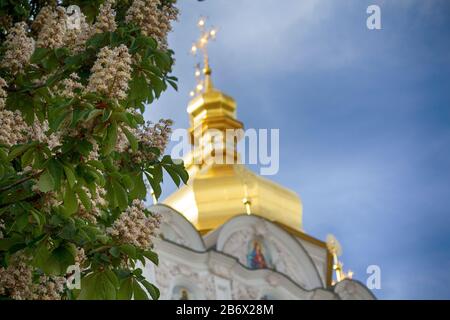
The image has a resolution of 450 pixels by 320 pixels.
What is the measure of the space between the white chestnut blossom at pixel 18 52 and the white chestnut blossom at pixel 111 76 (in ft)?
2.64

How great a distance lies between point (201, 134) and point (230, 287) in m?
8.61

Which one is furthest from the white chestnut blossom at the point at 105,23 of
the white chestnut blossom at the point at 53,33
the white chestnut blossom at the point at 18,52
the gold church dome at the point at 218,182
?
the gold church dome at the point at 218,182

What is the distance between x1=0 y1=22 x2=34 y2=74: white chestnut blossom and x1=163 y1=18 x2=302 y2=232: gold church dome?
1819 cm

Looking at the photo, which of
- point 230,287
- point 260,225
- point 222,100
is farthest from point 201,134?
point 230,287

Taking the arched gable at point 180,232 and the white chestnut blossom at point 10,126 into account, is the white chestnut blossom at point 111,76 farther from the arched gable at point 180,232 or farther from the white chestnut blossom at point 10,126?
the arched gable at point 180,232

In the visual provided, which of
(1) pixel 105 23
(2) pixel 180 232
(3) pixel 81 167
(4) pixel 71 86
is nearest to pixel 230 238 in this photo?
(2) pixel 180 232

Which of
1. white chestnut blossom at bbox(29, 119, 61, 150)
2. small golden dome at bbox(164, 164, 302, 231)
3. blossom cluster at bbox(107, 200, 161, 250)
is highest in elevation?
small golden dome at bbox(164, 164, 302, 231)

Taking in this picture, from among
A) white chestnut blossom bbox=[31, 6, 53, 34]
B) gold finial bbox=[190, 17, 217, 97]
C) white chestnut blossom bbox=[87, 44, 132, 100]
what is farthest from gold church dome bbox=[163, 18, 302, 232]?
white chestnut blossom bbox=[87, 44, 132, 100]

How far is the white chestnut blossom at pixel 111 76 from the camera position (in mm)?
4113

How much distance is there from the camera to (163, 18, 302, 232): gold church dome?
24672mm

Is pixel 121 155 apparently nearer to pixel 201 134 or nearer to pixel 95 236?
pixel 95 236

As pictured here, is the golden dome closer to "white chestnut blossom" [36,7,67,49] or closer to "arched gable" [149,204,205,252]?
"arched gable" [149,204,205,252]

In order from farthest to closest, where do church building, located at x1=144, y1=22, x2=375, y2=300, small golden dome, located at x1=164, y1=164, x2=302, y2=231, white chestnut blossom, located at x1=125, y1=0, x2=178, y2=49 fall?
small golden dome, located at x1=164, y1=164, x2=302, y2=231 → church building, located at x1=144, y1=22, x2=375, y2=300 → white chestnut blossom, located at x1=125, y1=0, x2=178, y2=49

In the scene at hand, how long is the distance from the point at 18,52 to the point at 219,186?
20636 millimetres
